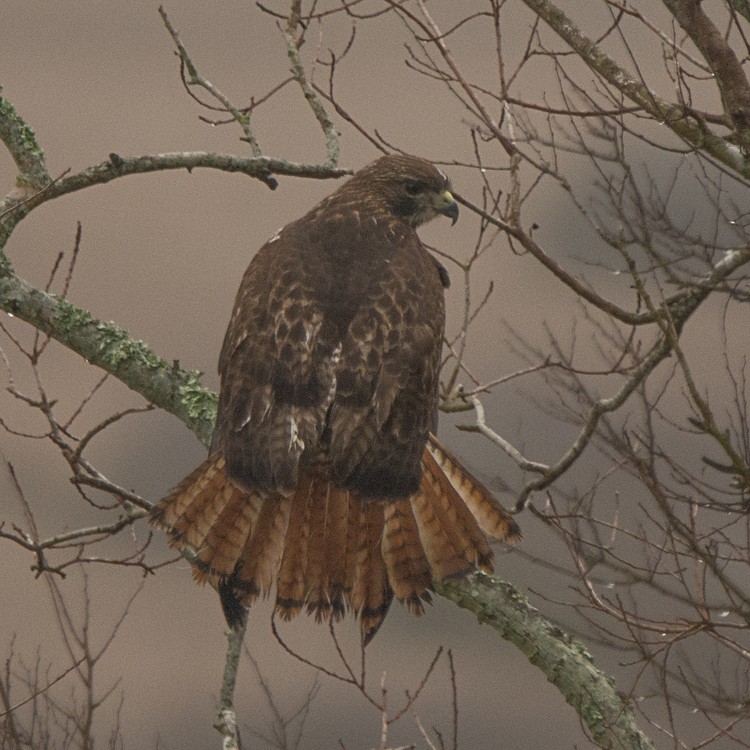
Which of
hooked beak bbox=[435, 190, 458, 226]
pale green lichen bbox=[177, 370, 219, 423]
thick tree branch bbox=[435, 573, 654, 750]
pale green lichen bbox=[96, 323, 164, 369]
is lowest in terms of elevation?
thick tree branch bbox=[435, 573, 654, 750]

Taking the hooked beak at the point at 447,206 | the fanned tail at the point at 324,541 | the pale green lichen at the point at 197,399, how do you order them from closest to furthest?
the fanned tail at the point at 324,541 < the pale green lichen at the point at 197,399 < the hooked beak at the point at 447,206

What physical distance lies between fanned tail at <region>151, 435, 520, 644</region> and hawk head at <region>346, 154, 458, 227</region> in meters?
1.70

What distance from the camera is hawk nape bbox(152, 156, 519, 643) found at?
4266mm

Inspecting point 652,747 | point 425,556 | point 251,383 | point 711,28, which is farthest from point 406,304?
point 652,747

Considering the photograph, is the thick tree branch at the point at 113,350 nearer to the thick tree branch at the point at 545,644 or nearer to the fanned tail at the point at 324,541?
the fanned tail at the point at 324,541

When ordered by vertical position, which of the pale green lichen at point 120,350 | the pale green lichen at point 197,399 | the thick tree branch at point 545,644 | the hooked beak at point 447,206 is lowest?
the thick tree branch at point 545,644

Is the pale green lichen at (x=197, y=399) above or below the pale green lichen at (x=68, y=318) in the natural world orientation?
below

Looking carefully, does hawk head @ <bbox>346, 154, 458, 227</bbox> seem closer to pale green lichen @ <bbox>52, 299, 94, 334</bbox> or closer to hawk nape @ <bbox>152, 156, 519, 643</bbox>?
hawk nape @ <bbox>152, 156, 519, 643</bbox>

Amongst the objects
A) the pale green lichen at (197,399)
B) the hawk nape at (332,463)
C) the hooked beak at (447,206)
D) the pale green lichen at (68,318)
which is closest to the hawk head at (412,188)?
the hooked beak at (447,206)

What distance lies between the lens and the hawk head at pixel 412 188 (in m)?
5.70

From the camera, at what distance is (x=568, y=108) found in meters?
4.60

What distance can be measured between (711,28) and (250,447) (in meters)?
1.99

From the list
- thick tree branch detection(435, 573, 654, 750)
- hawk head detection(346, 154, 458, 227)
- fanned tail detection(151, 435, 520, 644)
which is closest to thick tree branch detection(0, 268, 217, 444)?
fanned tail detection(151, 435, 520, 644)

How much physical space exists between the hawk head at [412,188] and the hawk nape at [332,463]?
808 millimetres
